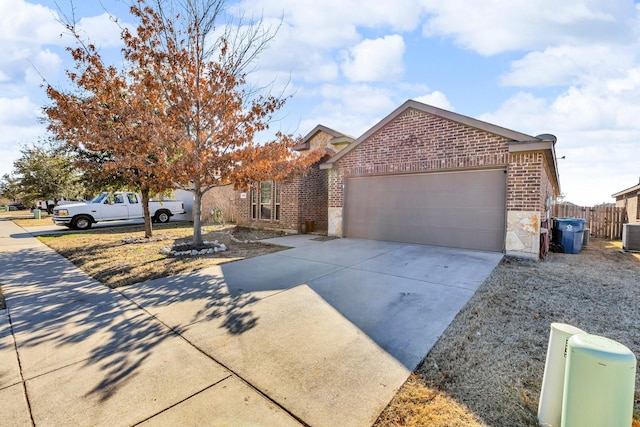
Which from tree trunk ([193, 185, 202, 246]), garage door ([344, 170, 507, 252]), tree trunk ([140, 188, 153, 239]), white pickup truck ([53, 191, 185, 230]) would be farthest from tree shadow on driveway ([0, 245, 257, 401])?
white pickup truck ([53, 191, 185, 230])

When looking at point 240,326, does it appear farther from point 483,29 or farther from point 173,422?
point 483,29

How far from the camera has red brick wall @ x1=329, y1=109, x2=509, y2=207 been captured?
26.9 ft

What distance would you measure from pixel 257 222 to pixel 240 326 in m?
11.0

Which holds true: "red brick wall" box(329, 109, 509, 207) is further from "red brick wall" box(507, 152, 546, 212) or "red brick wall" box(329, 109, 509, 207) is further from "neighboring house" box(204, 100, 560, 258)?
"red brick wall" box(507, 152, 546, 212)

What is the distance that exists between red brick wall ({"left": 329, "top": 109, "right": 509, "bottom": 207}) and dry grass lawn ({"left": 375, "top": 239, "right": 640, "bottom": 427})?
11.3 ft

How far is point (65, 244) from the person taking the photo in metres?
9.94

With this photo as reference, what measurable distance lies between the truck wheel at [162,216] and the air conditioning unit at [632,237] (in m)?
20.9

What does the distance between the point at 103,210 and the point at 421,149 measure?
51.5 ft

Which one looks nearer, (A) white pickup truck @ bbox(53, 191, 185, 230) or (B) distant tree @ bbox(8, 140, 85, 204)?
(A) white pickup truck @ bbox(53, 191, 185, 230)

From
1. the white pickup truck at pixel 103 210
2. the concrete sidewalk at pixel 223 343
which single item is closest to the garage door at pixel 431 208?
the concrete sidewalk at pixel 223 343

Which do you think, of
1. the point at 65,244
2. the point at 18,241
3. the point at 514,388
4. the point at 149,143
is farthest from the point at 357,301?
the point at 18,241

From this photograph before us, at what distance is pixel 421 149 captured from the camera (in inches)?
367

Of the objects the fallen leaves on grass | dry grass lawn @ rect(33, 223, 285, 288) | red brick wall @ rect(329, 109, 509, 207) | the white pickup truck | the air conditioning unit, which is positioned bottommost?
the fallen leaves on grass

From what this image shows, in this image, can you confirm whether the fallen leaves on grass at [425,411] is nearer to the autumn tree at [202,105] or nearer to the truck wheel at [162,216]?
Result: the autumn tree at [202,105]
